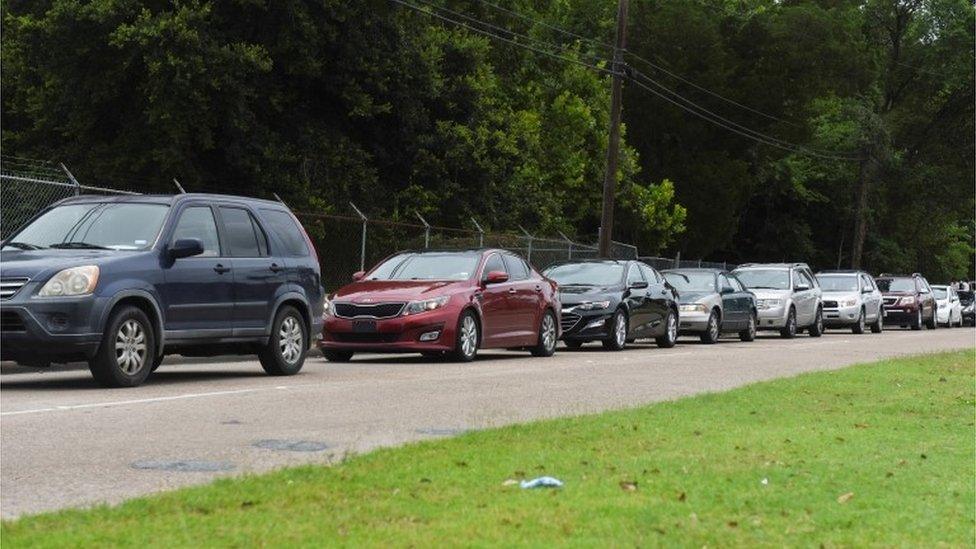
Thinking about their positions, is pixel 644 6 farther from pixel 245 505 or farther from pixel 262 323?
pixel 245 505

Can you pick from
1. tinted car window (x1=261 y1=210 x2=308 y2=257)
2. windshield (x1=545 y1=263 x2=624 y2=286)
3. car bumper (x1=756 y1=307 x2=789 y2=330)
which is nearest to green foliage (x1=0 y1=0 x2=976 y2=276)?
car bumper (x1=756 y1=307 x2=789 y2=330)

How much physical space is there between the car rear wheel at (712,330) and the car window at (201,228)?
694 inches

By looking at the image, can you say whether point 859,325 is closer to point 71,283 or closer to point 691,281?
point 691,281

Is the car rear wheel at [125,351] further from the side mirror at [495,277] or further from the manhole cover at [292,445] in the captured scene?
the side mirror at [495,277]

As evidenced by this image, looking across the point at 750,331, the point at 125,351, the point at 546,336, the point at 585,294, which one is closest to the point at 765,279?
the point at 750,331

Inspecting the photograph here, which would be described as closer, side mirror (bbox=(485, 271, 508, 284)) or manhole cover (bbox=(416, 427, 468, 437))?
manhole cover (bbox=(416, 427, 468, 437))

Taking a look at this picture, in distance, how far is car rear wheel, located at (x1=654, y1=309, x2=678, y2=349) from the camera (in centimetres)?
2944

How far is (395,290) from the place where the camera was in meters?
20.8

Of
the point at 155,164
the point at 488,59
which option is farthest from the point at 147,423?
the point at 488,59

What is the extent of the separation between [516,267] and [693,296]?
10.5 metres

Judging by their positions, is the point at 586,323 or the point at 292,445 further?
the point at 586,323

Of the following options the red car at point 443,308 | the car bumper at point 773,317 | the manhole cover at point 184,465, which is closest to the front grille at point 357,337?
the red car at point 443,308

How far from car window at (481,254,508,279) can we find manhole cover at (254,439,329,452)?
37.6 ft

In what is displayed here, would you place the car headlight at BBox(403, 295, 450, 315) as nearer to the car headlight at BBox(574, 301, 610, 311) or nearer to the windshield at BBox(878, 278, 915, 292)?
the car headlight at BBox(574, 301, 610, 311)
